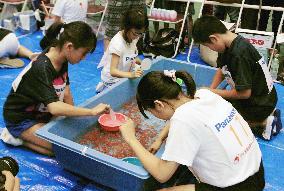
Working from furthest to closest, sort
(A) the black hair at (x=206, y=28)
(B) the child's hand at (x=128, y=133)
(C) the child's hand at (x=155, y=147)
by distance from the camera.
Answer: (A) the black hair at (x=206, y=28) < (C) the child's hand at (x=155, y=147) < (B) the child's hand at (x=128, y=133)

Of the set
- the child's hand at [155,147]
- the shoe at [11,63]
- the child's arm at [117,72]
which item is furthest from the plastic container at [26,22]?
the child's hand at [155,147]

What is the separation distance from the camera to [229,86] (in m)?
2.47

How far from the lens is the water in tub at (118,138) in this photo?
2023 mm

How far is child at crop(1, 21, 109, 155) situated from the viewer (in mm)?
1777

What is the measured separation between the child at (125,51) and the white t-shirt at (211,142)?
1.00 metres

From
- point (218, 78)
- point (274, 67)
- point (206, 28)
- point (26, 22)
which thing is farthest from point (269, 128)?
point (26, 22)

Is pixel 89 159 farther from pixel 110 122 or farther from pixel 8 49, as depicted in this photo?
pixel 8 49

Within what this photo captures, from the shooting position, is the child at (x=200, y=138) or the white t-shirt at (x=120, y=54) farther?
the white t-shirt at (x=120, y=54)

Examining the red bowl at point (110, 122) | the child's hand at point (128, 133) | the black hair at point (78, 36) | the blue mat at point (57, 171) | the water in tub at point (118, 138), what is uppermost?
the black hair at point (78, 36)

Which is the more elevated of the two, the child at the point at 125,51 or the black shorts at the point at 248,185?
the child at the point at 125,51

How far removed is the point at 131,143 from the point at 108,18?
2134 millimetres

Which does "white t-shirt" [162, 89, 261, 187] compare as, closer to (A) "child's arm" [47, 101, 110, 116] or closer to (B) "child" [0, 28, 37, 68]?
(A) "child's arm" [47, 101, 110, 116]

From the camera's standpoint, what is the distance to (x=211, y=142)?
1.29 metres

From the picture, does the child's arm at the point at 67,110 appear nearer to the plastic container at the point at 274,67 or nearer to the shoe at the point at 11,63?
the shoe at the point at 11,63
